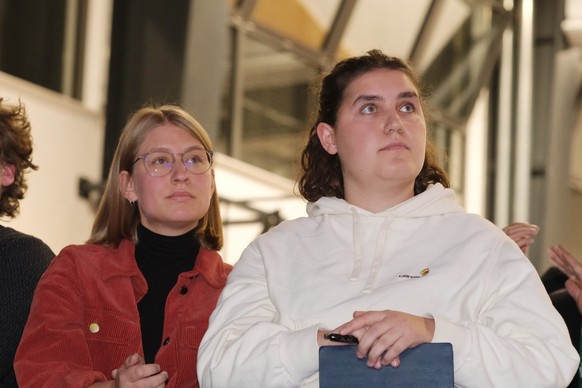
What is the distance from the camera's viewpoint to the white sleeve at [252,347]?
292 centimetres

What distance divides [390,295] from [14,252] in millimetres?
1420

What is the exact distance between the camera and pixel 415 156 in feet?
10.7

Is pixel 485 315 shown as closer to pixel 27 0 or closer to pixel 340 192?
pixel 340 192

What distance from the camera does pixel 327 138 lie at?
355cm

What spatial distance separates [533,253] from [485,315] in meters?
13.0

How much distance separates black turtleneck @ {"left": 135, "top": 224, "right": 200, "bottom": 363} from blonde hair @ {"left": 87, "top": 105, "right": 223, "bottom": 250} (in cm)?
5

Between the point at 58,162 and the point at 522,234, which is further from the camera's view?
the point at 58,162

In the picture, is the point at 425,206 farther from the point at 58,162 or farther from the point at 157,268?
the point at 58,162

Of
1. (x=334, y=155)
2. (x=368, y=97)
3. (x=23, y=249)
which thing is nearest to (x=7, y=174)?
(x=23, y=249)

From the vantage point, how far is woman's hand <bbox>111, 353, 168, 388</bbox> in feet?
10.3

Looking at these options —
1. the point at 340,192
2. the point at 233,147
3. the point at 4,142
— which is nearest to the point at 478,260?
the point at 340,192

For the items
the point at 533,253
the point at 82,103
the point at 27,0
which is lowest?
the point at 533,253

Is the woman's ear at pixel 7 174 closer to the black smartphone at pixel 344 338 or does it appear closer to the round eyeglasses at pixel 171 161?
the round eyeglasses at pixel 171 161

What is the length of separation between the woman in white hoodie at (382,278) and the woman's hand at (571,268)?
884 mm
